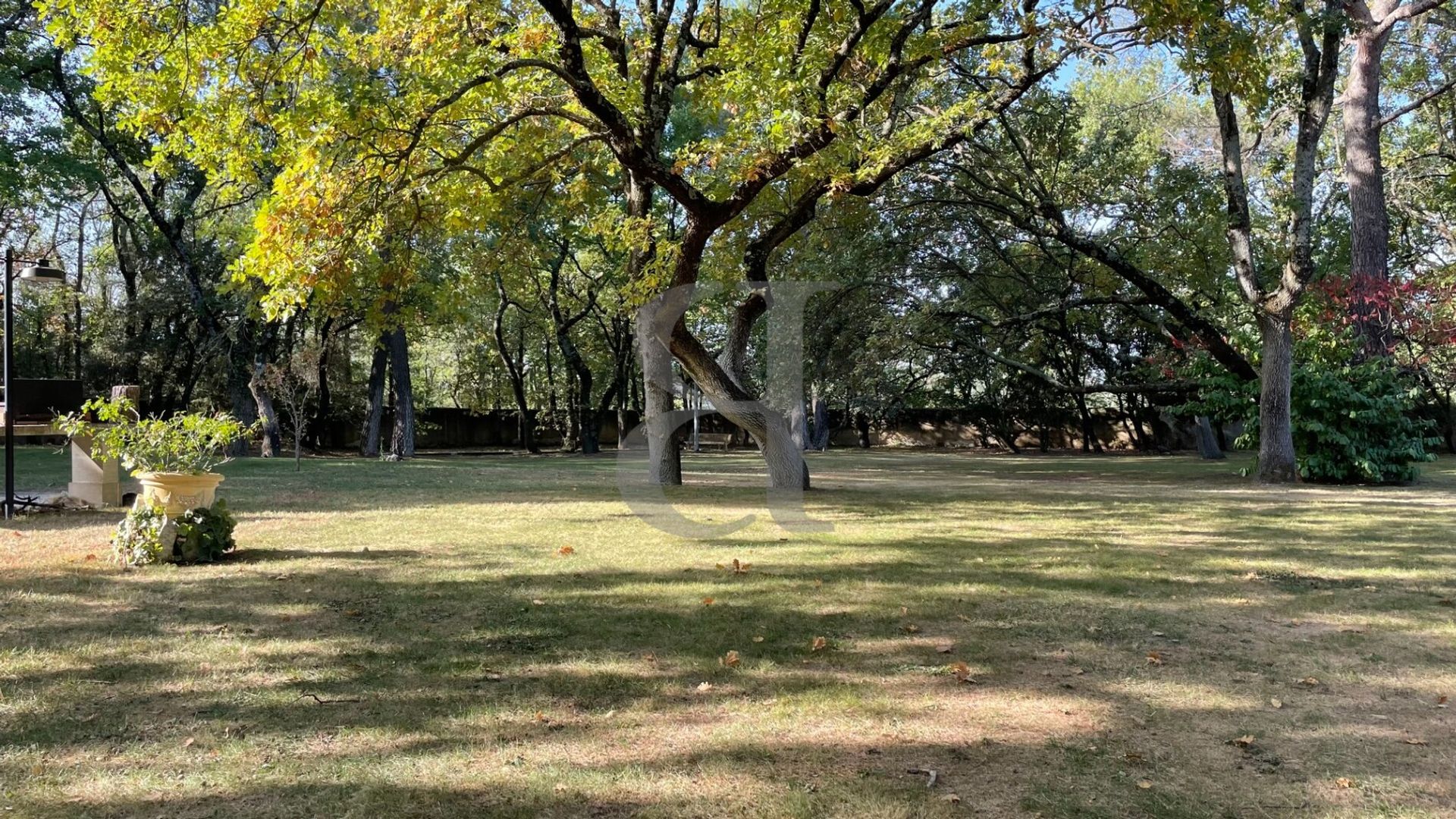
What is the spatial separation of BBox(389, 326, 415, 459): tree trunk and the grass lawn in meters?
12.3

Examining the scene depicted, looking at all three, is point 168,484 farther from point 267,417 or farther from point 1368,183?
point 1368,183

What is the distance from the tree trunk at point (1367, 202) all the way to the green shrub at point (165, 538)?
1468 centimetres

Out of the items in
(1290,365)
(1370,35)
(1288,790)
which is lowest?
(1288,790)

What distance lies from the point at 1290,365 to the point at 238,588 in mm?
12892

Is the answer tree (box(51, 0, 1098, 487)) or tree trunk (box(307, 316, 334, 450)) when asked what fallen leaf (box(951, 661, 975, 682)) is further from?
tree trunk (box(307, 316, 334, 450))

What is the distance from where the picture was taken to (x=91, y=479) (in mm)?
8422

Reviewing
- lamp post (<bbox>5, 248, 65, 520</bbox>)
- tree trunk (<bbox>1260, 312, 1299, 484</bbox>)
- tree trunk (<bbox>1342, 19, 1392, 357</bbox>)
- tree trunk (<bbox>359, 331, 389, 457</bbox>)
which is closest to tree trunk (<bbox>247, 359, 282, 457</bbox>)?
tree trunk (<bbox>359, 331, 389, 457</bbox>)

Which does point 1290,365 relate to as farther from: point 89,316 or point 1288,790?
point 89,316

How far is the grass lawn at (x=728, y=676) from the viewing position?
235cm

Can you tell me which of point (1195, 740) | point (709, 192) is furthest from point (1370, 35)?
point (1195, 740)

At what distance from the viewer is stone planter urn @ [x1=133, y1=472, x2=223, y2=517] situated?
534cm

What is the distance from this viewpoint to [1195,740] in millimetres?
2736

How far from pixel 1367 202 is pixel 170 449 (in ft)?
53.8

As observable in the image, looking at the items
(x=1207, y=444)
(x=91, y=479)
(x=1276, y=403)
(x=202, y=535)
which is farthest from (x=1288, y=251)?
(x=91, y=479)
